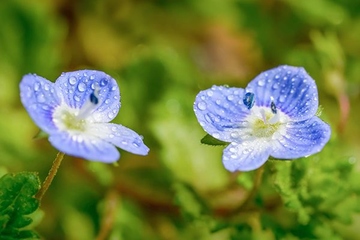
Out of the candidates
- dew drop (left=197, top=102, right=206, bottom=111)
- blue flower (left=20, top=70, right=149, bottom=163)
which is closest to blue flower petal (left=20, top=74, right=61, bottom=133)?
blue flower (left=20, top=70, right=149, bottom=163)

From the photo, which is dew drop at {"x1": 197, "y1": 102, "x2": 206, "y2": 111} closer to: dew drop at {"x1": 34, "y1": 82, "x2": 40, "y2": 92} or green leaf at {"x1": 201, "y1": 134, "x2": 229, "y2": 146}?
green leaf at {"x1": 201, "y1": 134, "x2": 229, "y2": 146}

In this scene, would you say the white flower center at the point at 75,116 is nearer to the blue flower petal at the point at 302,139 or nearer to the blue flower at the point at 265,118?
the blue flower at the point at 265,118

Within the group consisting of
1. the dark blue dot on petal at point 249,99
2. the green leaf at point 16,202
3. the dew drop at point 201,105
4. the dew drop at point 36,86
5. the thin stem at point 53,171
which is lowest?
the green leaf at point 16,202

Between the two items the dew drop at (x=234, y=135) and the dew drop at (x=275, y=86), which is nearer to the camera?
the dew drop at (x=234, y=135)

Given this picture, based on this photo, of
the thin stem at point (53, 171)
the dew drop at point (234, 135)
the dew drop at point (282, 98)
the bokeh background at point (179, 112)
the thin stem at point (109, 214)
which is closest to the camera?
the thin stem at point (53, 171)

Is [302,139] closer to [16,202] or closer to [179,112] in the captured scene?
[16,202]

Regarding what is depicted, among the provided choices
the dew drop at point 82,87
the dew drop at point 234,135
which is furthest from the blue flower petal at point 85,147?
the dew drop at point 234,135
